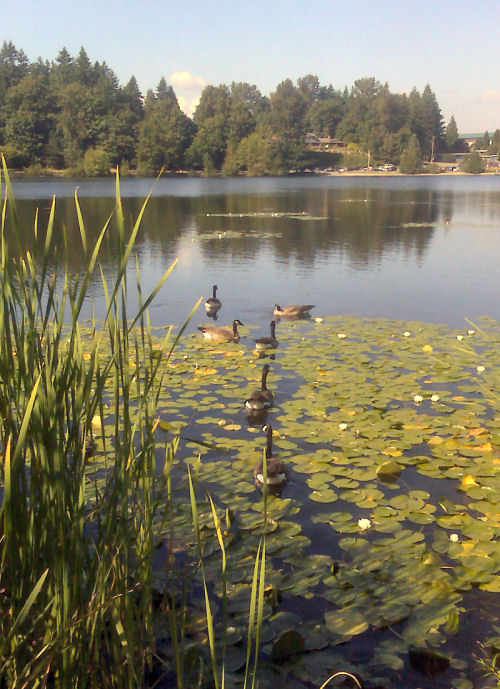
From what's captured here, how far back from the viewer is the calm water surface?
13.2m

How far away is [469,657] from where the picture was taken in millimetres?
3623

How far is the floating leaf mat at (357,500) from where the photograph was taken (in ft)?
12.3

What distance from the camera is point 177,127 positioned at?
86125mm

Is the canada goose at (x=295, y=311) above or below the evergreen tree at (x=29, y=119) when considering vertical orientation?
below

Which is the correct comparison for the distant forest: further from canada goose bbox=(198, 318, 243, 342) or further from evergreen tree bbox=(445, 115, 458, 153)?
canada goose bbox=(198, 318, 243, 342)

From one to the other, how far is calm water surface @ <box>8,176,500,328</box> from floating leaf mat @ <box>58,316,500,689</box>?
99.0 inches

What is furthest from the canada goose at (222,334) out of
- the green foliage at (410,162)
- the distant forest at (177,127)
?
the green foliage at (410,162)

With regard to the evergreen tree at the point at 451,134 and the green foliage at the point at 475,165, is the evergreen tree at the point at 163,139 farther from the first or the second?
the evergreen tree at the point at 451,134

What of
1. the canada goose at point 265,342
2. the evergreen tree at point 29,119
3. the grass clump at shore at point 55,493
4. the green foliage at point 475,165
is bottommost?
the canada goose at point 265,342

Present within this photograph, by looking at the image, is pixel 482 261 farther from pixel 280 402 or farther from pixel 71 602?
pixel 71 602

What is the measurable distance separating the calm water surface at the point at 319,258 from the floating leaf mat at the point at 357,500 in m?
2.51

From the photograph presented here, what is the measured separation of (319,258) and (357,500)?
580 inches

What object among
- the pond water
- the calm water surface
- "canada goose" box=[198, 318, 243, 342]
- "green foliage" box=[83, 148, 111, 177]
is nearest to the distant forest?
"green foliage" box=[83, 148, 111, 177]

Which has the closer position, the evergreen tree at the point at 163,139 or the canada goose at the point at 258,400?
the canada goose at the point at 258,400
